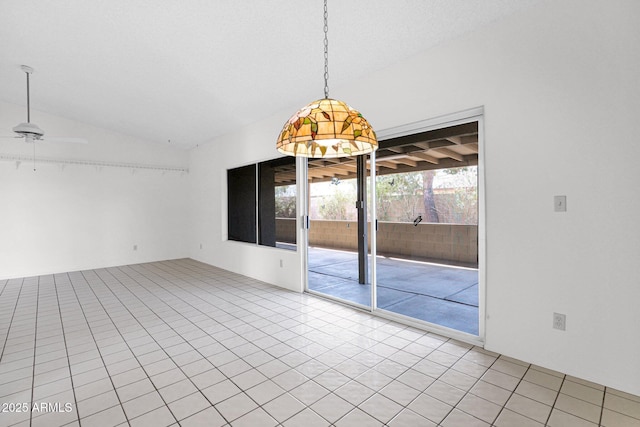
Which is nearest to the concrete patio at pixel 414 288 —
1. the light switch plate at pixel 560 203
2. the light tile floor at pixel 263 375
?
the light tile floor at pixel 263 375

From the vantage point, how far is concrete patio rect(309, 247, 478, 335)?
3.50 m

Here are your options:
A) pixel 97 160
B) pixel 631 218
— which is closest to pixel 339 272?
pixel 631 218

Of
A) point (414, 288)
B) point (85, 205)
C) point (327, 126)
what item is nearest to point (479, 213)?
point (327, 126)

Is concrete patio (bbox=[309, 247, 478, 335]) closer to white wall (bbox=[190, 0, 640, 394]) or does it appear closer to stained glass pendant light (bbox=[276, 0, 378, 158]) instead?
white wall (bbox=[190, 0, 640, 394])

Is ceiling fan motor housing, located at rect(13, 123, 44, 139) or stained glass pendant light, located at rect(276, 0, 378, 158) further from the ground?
ceiling fan motor housing, located at rect(13, 123, 44, 139)

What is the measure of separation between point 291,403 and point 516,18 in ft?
11.0

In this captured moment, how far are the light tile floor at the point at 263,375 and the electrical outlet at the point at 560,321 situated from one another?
35 centimetres

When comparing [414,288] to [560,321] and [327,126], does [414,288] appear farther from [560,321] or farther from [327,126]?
[327,126]

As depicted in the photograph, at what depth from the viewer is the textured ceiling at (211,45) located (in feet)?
8.73

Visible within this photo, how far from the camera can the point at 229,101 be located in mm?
4672

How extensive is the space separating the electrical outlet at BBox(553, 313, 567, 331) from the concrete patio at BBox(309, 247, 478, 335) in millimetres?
768

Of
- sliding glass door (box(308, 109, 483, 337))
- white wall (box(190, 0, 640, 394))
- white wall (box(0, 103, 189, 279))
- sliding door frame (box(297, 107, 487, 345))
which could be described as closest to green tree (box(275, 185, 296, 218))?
sliding glass door (box(308, 109, 483, 337))

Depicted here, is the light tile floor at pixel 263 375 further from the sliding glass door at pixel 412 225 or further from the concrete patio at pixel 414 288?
the sliding glass door at pixel 412 225

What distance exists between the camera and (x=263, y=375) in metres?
2.34
